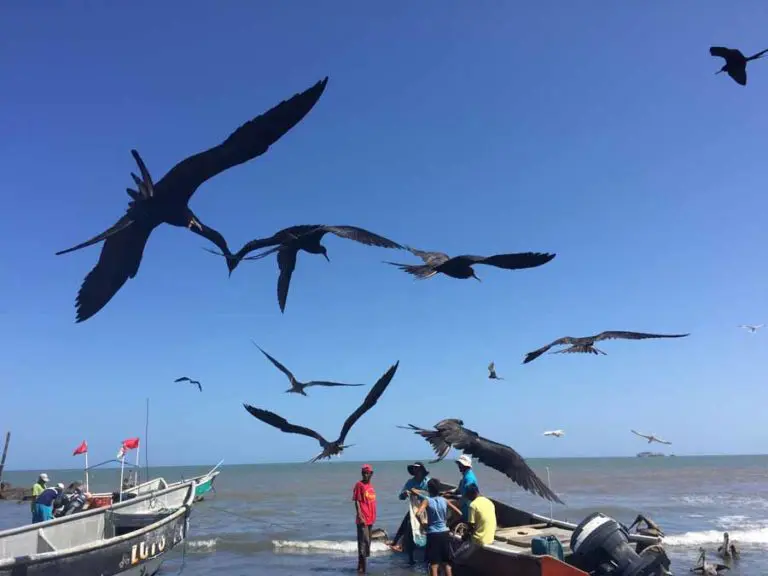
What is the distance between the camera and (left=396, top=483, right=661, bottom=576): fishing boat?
7738 mm

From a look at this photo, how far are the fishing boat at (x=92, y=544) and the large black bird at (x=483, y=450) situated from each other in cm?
567

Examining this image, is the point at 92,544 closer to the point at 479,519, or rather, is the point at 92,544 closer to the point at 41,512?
Answer: the point at 41,512

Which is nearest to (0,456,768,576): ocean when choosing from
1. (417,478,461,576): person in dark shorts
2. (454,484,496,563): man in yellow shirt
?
(417,478,461,576): person in dark shorts

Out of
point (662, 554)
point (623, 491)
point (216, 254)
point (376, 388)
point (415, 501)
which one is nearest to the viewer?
point (216, 254)

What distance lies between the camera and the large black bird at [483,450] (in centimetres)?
714

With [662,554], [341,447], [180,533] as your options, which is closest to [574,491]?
[180,533]

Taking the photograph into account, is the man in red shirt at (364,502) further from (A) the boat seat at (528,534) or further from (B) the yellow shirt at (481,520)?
(B) the yellow shirt at (481,520)

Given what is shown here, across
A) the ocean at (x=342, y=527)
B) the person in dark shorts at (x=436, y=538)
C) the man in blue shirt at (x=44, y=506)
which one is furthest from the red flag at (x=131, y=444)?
the person in dark shorts at (x=436, y=538)

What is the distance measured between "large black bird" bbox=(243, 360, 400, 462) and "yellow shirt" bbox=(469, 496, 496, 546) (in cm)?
340

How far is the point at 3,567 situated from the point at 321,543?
946 cm

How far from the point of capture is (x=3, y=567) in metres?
8.25

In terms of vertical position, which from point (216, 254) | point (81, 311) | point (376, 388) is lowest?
point (376, 388)

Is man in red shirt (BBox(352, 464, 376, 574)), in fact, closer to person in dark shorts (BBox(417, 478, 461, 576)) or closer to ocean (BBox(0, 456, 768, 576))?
ocean (BBox(0, 456, 768, 576))

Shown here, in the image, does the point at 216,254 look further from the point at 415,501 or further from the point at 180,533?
the point at 180,533
